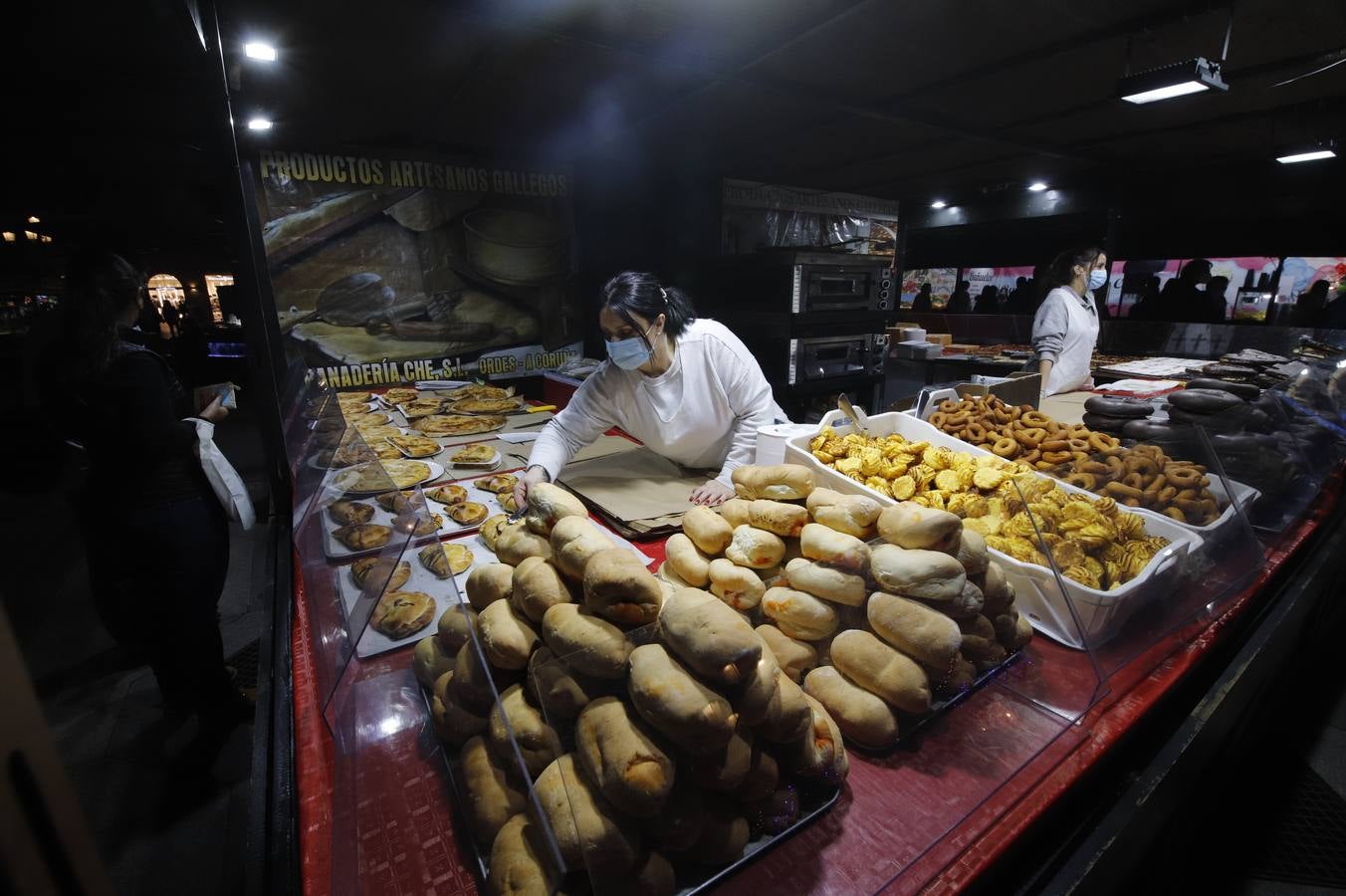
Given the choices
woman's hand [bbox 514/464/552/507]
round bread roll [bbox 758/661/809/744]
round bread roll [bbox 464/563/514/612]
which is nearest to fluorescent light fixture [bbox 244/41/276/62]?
woman's hand [bbox 514/464/552/507]

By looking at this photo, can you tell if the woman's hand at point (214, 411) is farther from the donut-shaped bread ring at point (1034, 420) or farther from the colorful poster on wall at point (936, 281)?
the colorful poster on wall at point (936, 281)

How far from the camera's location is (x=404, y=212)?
213 inches

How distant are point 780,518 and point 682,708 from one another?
23.5 inches

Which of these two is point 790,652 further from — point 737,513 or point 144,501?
point 144,501

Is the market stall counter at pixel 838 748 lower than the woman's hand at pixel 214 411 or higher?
lower

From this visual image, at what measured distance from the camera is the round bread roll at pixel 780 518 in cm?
133

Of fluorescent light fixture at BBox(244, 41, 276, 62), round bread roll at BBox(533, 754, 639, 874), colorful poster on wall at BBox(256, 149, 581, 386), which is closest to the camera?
round bread roll at BBox(533, 754, 639, 874)

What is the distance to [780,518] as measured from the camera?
52.4 inches

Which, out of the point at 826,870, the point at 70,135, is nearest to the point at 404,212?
the point at 70,135

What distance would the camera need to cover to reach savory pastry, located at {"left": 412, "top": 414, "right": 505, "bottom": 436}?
13.9 ft

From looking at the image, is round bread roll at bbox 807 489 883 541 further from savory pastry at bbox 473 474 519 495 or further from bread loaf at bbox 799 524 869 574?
savory pastry at bbox 473 474 519 495

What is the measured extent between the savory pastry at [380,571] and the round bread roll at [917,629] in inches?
41.2

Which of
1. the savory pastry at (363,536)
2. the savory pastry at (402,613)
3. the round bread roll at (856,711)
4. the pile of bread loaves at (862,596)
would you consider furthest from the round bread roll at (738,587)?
the savory pastry at (363,536)

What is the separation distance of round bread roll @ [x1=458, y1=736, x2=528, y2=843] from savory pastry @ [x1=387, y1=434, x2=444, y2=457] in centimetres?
295
